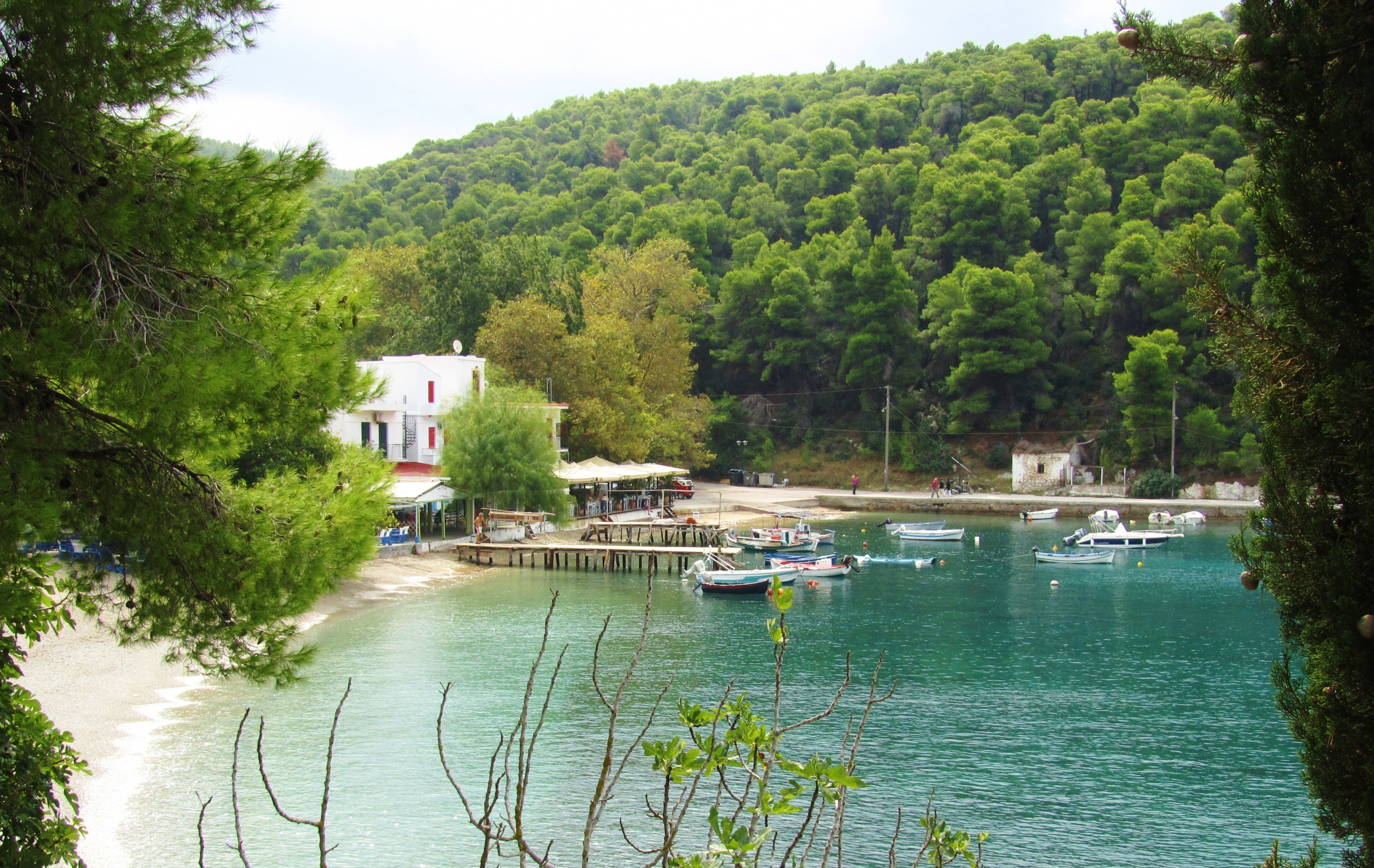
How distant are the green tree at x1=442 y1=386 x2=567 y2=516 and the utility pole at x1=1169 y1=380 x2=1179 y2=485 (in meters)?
32.6

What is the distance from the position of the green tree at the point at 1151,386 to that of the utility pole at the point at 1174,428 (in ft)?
0.52

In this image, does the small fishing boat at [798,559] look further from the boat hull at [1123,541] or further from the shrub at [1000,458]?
the shrub at [1000,458]

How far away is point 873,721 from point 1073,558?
22530mm

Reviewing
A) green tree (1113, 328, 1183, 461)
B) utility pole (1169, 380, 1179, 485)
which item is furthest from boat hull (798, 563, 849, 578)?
green tree (1113, 328, 1183, 461)

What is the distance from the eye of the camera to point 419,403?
131ft

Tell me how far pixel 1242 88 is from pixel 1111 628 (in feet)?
84.9

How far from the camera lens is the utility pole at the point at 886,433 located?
6069 cm

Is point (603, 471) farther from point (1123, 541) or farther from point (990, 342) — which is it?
point (990, 342)

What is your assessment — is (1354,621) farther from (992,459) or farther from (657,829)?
(992,459)

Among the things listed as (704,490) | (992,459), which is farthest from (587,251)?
(992,459)

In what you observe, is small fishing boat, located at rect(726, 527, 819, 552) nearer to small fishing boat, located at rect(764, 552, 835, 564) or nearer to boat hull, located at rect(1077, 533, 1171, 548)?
small fishing boat, located at rect(764, 552, 835, 564)

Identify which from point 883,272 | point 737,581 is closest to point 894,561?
point 737,581

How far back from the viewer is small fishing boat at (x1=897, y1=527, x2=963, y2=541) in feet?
146

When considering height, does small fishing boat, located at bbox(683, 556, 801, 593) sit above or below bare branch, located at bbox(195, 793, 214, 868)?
below
